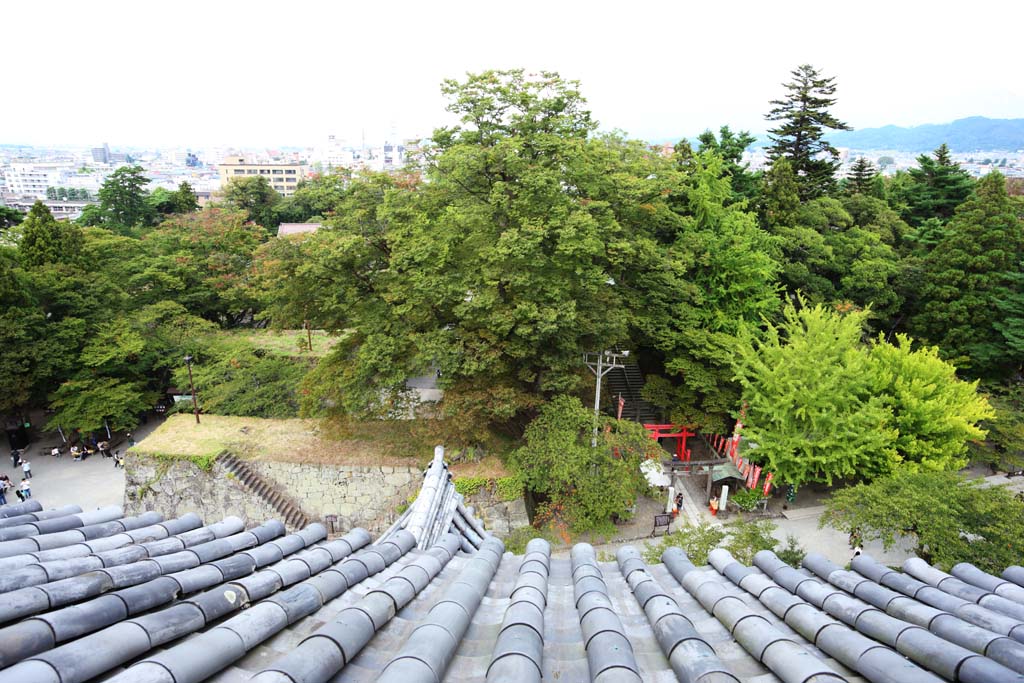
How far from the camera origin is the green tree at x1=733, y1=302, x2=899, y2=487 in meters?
15.6

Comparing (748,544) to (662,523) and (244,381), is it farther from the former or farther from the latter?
(244,381)

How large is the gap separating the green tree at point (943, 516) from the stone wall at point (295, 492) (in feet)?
30.1

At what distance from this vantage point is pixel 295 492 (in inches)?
681

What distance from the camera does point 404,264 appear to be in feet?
50.8

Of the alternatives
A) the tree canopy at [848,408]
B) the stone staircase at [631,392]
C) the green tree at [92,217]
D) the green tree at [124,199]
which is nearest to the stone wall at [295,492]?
the stone staircase at [631,392]

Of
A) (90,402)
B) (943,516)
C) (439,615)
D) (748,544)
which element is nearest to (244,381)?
(90,402)

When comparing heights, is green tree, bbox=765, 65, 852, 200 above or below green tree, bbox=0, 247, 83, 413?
above

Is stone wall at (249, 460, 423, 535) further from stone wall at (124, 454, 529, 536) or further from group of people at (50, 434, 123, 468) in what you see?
group of people at (50, 434, 123, 468)

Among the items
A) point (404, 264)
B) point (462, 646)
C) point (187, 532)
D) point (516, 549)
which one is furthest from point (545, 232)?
point (462, 646)

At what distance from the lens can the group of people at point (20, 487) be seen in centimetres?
1855

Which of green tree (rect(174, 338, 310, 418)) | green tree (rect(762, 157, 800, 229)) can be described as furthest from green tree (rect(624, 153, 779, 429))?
green tree (rect(174, 338, 310, 418))

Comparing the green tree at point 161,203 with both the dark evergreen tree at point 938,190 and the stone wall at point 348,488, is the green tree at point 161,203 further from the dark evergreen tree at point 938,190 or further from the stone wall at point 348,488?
the dark evergreen tree at point 938,190

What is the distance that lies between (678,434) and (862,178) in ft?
80.7

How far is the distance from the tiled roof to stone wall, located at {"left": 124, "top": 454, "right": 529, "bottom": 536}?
1097cm
